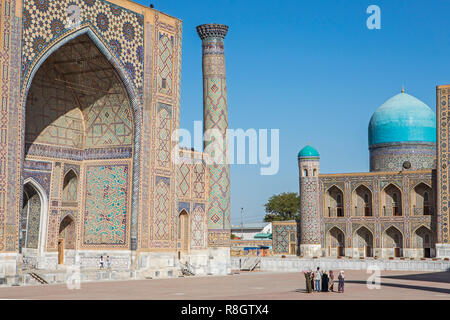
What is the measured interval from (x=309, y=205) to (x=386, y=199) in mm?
4082

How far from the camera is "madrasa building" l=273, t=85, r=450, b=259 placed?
111ft

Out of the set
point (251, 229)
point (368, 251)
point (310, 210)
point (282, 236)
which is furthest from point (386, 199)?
point (251, 229)

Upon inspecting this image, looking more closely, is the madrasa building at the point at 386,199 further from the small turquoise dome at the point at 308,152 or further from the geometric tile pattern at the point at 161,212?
the geometric tile pattern at the point at 161,212

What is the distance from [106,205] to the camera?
20672mm

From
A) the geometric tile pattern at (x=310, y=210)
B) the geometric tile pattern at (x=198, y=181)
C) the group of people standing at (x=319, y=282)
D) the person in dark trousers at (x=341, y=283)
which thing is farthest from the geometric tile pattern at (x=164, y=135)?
the geometric tile pattern at (x=310, y=210)

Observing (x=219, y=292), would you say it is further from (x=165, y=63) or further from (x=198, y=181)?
(x=198, y=181)

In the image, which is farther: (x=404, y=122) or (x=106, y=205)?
(x=404, y=122)

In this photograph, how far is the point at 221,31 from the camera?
24297mm

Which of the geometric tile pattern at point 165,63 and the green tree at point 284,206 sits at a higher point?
the geometric tile pattern at point 165,63

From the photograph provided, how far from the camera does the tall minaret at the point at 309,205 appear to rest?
118ft

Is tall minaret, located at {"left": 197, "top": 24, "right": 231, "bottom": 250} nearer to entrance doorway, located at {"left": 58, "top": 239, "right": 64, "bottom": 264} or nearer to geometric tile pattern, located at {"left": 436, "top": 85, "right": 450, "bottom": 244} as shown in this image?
entrance doorway, located at {"left": 58, "top": 239, "right": 64, "bottom": 264}

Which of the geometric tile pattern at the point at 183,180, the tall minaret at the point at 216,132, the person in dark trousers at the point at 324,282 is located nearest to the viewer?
the person in dark trousers at the point at 324,282

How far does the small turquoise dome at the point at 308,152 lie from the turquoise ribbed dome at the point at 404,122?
16.5ft

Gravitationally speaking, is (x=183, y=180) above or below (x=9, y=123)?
below
